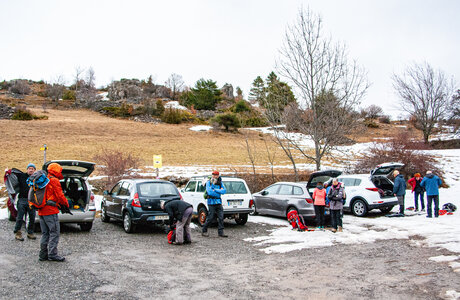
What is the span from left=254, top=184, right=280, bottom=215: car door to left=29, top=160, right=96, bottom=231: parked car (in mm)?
6066

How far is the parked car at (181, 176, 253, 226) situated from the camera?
11773 millimetres

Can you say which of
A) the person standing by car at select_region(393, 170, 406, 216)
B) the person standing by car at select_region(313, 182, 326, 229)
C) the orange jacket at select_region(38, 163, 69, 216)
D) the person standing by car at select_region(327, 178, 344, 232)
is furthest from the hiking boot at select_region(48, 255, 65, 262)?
the person standing by car at select_region(393, 170, 406, 216)

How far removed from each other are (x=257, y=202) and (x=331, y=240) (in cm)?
502

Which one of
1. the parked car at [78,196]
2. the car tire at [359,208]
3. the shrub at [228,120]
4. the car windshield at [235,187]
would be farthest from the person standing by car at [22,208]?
the shrub at [228,120]

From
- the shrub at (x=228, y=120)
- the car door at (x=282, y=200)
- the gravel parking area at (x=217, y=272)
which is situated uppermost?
the shrub at (x=228, y=120)

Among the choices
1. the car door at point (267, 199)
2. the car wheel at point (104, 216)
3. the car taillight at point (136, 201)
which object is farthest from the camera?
the car door at point (267, 199)

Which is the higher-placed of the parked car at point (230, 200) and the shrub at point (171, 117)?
the shrub at point (171, 117)

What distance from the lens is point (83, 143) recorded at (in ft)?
114

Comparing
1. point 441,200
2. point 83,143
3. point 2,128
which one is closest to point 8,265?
point 441,200

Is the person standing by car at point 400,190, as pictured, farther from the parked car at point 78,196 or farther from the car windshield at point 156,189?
the parked car at point 78,196

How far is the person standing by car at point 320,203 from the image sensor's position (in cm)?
1125

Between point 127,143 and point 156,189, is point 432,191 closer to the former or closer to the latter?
point 156,189

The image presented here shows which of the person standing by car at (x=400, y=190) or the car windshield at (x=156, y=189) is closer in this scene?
the car windshield at (x=156, y=189)

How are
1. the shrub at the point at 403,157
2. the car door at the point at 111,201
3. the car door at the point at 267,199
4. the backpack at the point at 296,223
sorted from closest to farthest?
the backpack at the point at 296,223, the car door at the point at 111,201, the car door at the point at 267,199, the shrub at the point at 403,157
